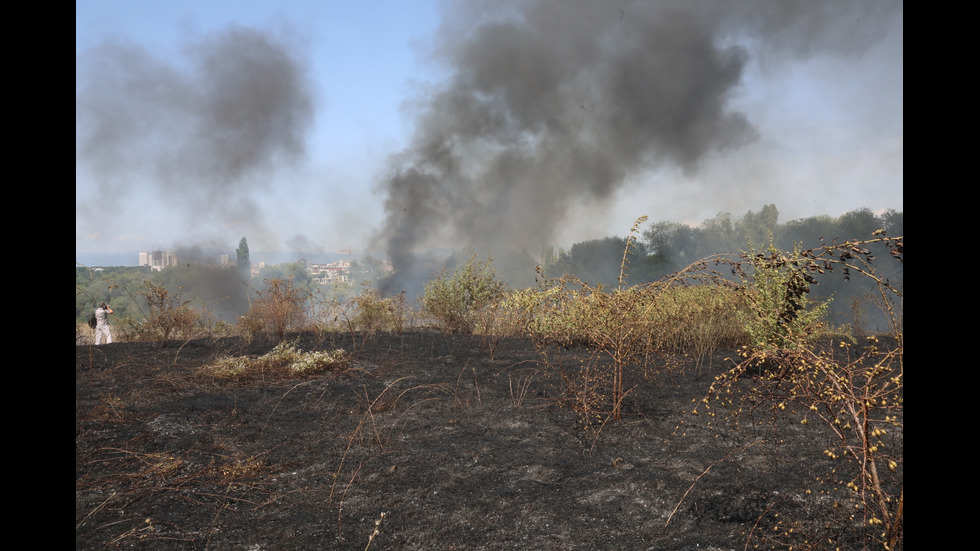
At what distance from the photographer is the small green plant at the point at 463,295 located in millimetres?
9508

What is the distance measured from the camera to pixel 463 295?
32.5 ft

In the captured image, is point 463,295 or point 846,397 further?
point 463,295

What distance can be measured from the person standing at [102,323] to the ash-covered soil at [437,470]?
500 centimetres

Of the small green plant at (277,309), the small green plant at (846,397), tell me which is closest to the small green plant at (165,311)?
the small green plant at (277,309)

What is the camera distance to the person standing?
9953mm

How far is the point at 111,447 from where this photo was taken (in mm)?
3996

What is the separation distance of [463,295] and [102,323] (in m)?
6.38

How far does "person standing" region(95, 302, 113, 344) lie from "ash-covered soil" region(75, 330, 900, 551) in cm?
500

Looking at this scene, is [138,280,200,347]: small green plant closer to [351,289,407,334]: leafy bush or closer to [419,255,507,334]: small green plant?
[351,289,407,334]: leafy bush

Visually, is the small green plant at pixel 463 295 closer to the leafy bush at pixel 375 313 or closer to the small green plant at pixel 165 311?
the leafy bush at pixel 375 313

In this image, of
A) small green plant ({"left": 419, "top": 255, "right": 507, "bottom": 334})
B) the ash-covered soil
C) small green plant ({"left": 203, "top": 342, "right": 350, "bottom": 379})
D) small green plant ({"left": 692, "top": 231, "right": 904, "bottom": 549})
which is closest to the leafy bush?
small green plant ({"left": 419, "top": 255, "right": 507, "bottom": 334})

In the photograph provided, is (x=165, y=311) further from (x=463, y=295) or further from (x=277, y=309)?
(x=463, y=295)

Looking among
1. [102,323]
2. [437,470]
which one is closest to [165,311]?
[102,323]
